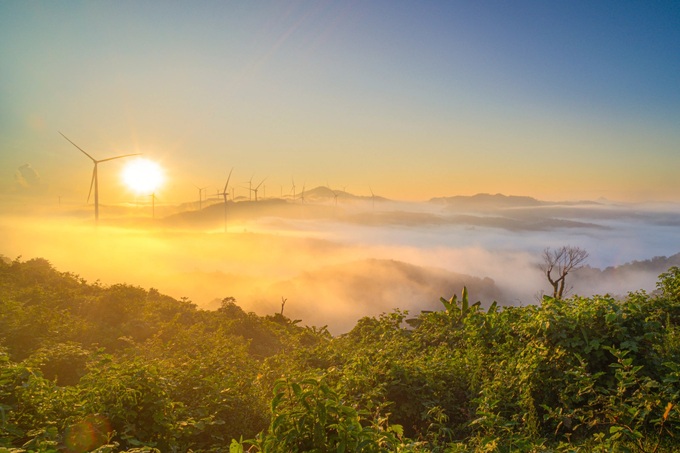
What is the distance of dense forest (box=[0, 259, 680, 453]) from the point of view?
16.9 feet

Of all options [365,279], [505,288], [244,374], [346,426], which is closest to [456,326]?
[244,374]

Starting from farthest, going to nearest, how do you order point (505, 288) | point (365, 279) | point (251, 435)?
point (505, 288), point (365, 279), point (251, 435)

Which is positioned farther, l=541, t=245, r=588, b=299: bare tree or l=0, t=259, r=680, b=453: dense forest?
l=541, t=245, r=588, b=299: bare tree

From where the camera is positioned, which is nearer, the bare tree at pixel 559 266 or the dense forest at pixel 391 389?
the dense forest at pixel 391 389

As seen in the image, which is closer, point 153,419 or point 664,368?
point 153,419

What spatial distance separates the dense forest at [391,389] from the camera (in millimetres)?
5141

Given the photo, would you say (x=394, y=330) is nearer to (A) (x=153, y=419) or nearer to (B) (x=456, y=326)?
(B) (x=456, y=326)

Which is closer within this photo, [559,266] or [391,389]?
[391,389]

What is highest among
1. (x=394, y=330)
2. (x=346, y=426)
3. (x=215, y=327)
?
(x=346, y=426)

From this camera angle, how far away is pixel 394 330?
15547mm

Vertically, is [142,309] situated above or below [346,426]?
below

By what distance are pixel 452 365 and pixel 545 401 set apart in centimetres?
240

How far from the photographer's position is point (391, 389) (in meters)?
9.45

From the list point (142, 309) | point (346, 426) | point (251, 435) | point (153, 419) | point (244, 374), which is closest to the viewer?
point (346, 426)
